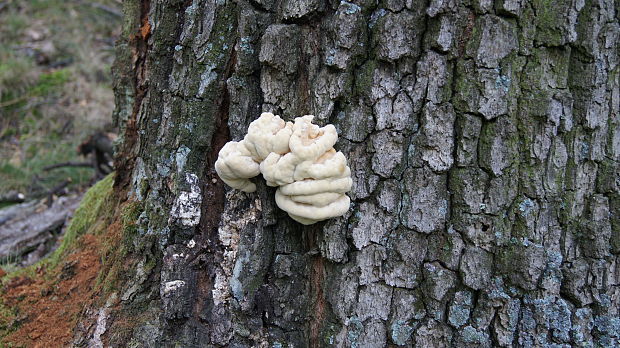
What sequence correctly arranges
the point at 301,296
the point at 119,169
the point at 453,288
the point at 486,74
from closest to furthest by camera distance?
the point at 486,74 < the point at 453,288 < the point at 301,296 < the point at 119,169

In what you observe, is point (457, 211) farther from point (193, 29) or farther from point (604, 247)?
point (193, 29)

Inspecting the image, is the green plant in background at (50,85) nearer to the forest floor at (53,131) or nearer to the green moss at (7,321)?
the forest floor at (53,131)

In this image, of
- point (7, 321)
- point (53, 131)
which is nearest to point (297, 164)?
point (7, 321)

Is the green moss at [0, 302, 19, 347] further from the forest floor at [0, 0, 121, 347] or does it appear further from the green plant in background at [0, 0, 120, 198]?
the green plant in background at [0, 0, 120, 198]

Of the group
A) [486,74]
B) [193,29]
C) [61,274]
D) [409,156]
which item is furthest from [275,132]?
[61,274]

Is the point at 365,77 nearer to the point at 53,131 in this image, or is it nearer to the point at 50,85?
the point at 53,131

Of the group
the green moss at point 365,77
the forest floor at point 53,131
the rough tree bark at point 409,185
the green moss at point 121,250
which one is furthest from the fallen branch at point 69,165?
the green moss at point 365,77
